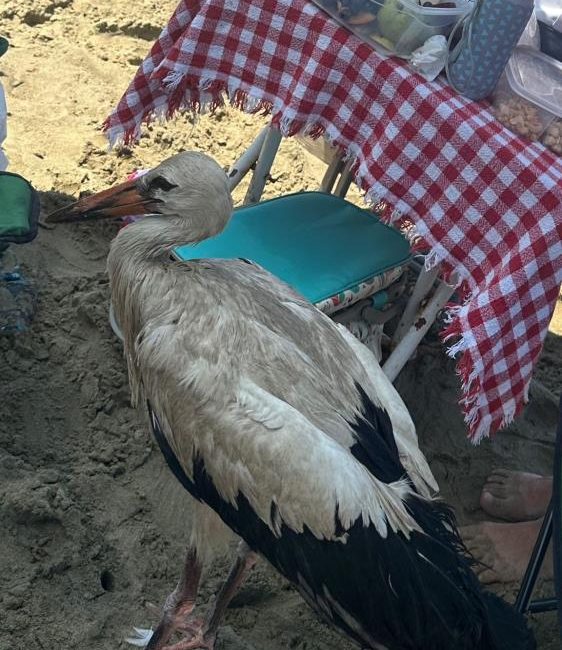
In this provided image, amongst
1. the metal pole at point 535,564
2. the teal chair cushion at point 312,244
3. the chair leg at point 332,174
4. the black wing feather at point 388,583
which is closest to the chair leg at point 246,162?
the teal chair cushion at point 312,244

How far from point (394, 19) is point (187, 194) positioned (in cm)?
80

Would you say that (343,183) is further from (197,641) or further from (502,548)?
(197,641)

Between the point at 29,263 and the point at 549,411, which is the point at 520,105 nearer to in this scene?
the point at 549,411

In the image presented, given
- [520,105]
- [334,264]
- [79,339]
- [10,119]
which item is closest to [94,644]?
[79,339]

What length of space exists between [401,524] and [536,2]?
5.26 ft

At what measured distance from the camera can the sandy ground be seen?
2.26 metres

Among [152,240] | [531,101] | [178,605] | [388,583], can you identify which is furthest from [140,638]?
[531,101]

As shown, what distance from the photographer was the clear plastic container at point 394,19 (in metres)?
2.29

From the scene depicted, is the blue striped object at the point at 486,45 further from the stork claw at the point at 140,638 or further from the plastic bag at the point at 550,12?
the stork claw at the point at 140,638

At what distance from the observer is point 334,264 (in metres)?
2.74

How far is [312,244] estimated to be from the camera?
2.81 meters

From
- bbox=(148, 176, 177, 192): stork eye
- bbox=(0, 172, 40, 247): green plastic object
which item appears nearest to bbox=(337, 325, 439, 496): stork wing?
bbox=(148, 176, 177, 192): stork eye

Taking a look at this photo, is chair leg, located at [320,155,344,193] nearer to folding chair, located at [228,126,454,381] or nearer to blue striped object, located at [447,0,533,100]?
folding chair, located at [228,126,454,381]

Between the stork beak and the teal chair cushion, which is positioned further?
the teal chair cushion
